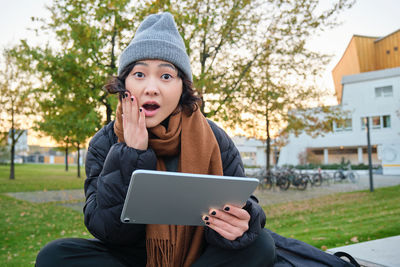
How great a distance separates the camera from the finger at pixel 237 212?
4.72 feet

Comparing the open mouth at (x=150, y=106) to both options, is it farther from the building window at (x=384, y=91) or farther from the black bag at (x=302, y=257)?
the building window at (x=384, y=91)

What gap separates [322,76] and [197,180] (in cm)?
1137

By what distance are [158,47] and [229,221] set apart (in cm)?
112

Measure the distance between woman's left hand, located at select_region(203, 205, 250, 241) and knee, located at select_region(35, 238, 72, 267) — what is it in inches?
29.6

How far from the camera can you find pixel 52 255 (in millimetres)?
1556

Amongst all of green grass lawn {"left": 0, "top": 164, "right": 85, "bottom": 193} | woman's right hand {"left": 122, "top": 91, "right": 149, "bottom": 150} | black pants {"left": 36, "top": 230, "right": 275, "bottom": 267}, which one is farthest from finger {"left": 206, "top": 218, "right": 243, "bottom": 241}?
green grass lawn {"left": 0, "top": 164, "right": 85, "bottom": 193}

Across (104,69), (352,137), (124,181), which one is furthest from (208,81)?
(352,137)

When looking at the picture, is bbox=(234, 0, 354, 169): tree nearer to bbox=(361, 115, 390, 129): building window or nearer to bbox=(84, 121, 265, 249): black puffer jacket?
bbox=(84, 121, 265, 249): black puffer jacket

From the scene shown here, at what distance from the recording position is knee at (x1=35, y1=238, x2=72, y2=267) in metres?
1.54

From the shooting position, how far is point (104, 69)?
830 cm

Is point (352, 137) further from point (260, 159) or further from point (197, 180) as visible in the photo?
point (197, 180)

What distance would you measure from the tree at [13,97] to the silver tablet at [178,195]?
2043 centimetres

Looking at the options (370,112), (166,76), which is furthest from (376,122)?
(166,76)

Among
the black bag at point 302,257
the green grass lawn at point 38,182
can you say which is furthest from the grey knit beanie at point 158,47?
the green grass lawn at point 38,182
